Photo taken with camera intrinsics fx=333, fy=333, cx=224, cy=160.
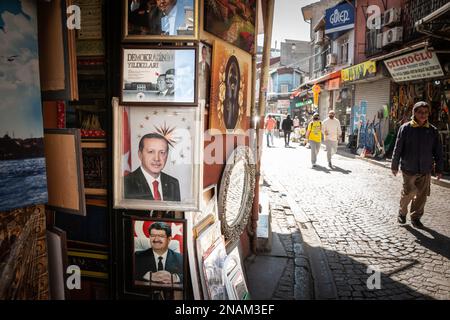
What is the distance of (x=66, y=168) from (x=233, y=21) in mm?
2024

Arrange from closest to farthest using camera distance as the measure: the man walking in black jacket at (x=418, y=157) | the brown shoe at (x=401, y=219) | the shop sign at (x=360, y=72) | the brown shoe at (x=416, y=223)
Answer: the man walking in black jacket at (x=418, y=157) < the brown shoe at (x=416, y=223) < the brown shoe at (x=401, y=219) < the shop sign at (x=360, y=72)

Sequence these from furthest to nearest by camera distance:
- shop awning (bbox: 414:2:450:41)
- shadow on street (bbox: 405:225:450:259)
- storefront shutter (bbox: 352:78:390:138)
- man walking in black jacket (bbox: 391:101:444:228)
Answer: storefront shutter (bbox: 352:78:390:138) → shop awning (bbox: 414:2:450:41) → man walking in black jacket (bbox: 391:101:444:228) → shadow on street (bbox: 405:225:450:259)

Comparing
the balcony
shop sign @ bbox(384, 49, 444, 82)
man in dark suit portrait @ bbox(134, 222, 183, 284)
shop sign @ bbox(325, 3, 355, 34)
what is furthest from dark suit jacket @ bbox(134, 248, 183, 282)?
shop sign @ bbox(325, 3, 355, 34)

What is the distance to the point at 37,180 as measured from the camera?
236 cm

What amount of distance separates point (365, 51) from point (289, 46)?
37.0 metres

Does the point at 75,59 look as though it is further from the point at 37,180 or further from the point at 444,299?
the point at 444,299

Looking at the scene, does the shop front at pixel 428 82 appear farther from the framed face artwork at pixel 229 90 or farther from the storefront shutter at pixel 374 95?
the framed face artwork at pixel 229 90

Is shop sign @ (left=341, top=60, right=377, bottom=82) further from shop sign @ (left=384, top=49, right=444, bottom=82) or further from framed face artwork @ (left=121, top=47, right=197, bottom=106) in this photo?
framed face artwork @ (left=121, top=47, right=197, bottom=106)

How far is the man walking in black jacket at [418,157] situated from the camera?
5.54 meters

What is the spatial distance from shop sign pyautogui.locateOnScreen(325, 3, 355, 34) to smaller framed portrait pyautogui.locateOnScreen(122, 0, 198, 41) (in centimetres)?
2006

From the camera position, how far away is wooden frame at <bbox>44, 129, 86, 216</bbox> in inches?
98.7

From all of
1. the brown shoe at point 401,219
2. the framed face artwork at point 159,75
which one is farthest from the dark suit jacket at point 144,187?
the brown shoe at point 401,219

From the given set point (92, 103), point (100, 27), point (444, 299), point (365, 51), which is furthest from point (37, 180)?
point (365, 51)

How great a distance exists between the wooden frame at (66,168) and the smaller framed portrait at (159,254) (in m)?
0.48
